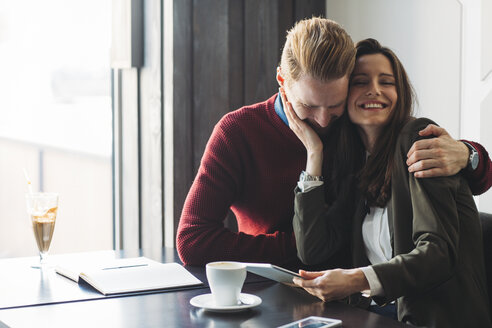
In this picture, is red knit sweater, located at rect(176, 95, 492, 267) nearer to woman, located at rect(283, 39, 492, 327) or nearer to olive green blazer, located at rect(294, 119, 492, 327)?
woman, located at rect(283, 39, 492, 327)

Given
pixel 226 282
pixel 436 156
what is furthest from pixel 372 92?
pixel 226 282

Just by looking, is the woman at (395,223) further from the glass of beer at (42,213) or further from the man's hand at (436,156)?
the glass of beer at (42,213)

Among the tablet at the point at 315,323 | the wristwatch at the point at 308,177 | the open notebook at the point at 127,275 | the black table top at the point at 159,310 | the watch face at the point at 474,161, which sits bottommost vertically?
the open notebook at the point at 127,275

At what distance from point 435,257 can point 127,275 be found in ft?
2.22

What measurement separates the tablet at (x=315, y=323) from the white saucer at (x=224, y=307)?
0.42 ft

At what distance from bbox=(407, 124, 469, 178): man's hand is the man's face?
244mm

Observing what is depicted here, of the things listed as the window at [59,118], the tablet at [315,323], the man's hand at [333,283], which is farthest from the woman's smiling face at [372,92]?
the window at [59,118]

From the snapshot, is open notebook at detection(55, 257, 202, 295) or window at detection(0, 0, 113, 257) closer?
open notebook at detection(55, 257, 202, 295)

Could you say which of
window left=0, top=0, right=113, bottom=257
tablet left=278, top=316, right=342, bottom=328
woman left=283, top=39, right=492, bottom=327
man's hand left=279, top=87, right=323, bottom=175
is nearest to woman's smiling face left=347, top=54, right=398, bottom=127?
woman left=283, top=39, right=492, bottom=327

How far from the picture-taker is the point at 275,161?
187 cm

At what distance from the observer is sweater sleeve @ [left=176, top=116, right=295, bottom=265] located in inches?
65.4

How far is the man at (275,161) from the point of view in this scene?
155 centimetres

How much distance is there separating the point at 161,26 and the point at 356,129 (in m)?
1.26

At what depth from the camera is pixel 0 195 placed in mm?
2744
